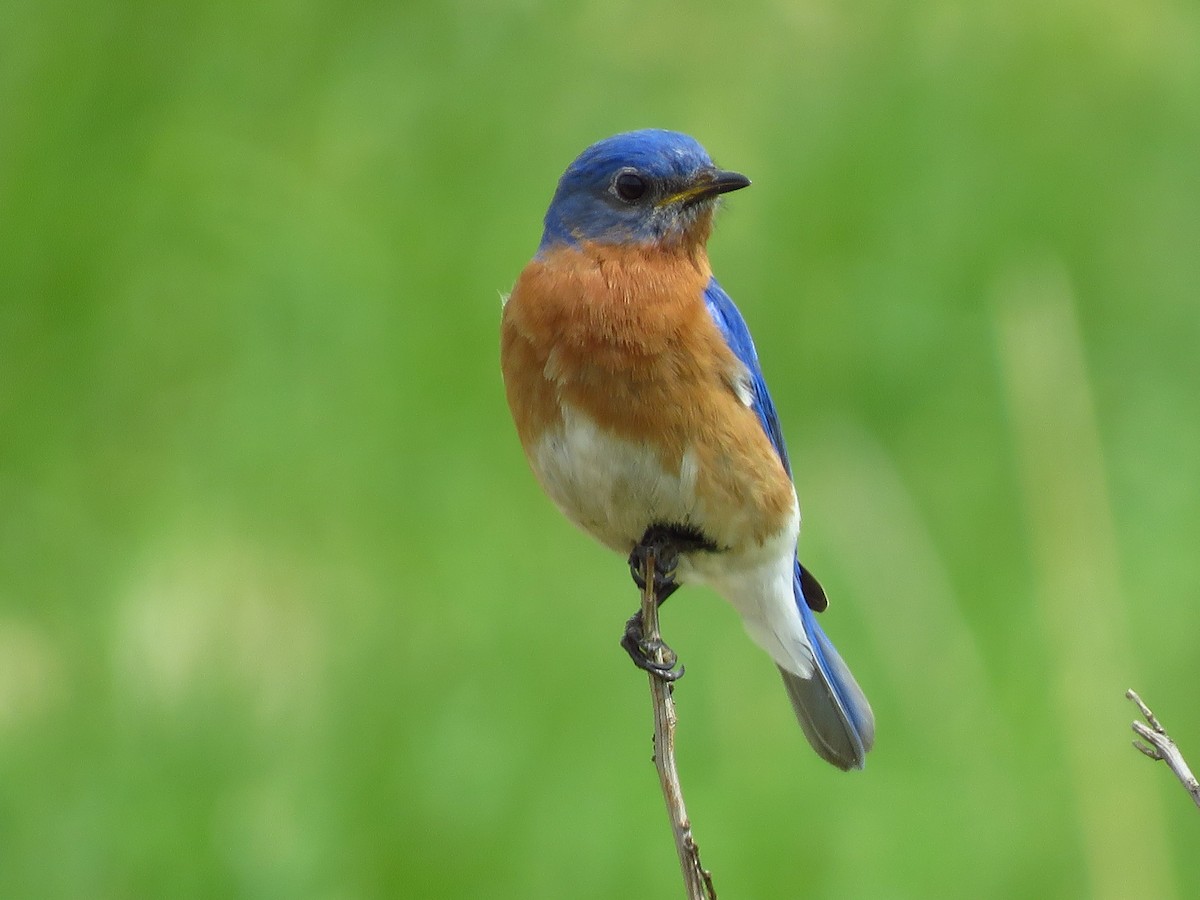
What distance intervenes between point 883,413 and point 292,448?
1.96 metres

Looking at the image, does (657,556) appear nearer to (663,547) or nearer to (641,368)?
(663,547)

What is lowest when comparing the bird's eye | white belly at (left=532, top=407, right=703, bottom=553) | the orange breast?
white belly at (left=532, top=407, right=703, bottom=553)

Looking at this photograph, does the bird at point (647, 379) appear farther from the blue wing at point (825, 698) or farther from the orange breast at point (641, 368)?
the blue wing at point (825, 698)

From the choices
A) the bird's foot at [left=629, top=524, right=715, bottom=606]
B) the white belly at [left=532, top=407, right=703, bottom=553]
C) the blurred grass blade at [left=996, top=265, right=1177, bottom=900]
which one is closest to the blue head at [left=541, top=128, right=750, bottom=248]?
the white belly at [left=532, top=407, right=703, bottom=553]

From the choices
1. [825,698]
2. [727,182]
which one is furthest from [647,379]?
[825,698]

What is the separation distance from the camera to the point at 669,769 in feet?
9.43

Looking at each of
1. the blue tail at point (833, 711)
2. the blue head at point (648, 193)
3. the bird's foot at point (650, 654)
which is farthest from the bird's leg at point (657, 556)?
the blue head at point (648, 193)

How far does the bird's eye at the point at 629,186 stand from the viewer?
157 inches

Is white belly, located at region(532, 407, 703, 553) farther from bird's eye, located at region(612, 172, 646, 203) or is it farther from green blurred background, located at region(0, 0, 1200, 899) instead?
green blurred background, located at region(0, 0, 1200, 899)

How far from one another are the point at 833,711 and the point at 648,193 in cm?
139

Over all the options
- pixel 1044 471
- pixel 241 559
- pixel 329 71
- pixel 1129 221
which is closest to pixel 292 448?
pixel 241 559

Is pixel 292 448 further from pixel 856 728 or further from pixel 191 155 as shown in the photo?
pixel 856 728

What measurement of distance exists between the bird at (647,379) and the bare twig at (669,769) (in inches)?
3.5

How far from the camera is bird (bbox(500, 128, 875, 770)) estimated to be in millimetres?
3689
